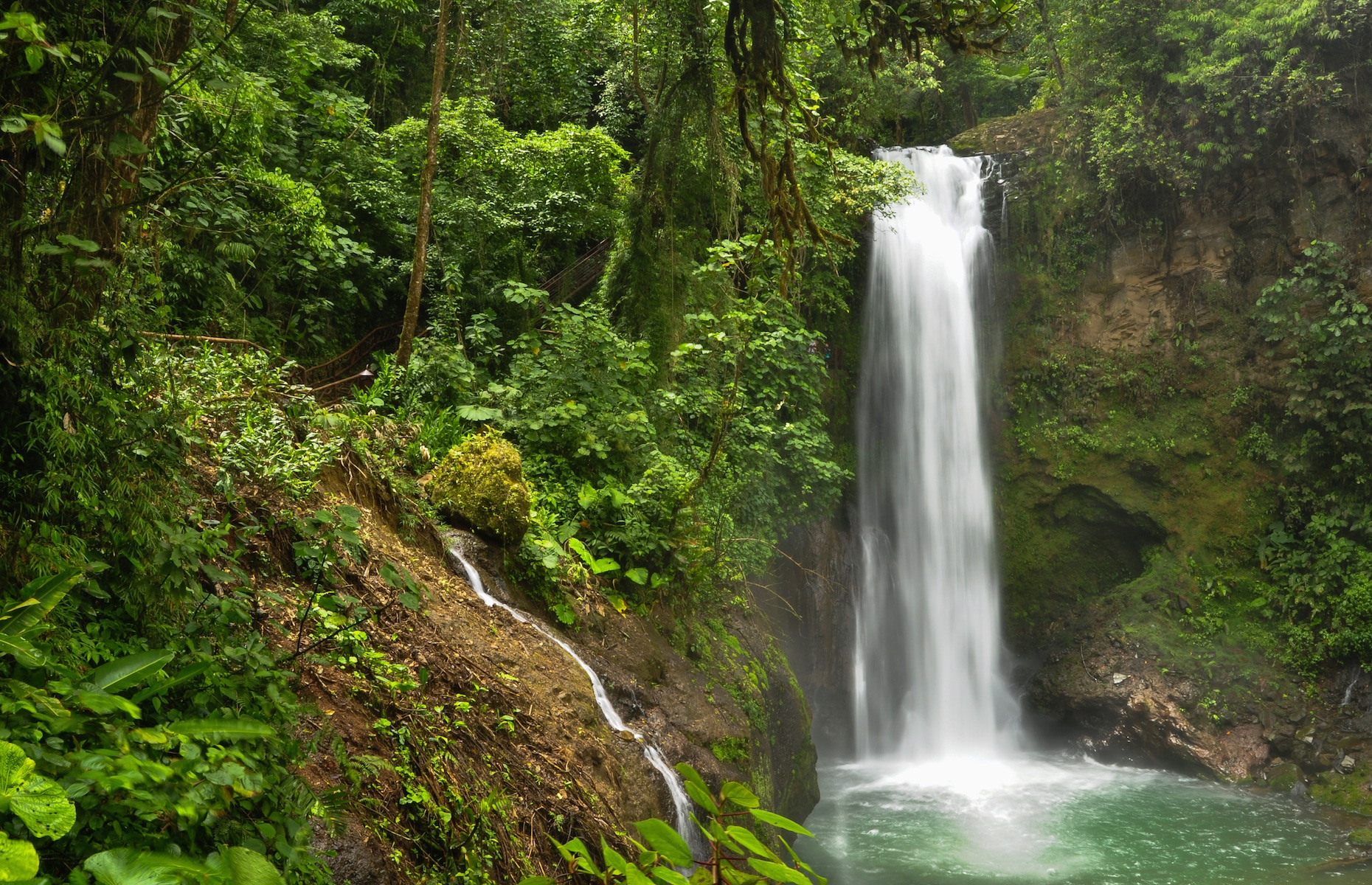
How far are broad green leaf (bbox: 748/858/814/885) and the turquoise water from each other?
7703 mm

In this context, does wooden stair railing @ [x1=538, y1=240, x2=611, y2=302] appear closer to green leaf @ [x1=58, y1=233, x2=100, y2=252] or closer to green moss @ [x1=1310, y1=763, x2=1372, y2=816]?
green leaf @ [x1=58, y1=233, x2=100, y2=252]

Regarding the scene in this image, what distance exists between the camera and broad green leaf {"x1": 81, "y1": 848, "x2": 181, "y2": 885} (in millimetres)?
1661

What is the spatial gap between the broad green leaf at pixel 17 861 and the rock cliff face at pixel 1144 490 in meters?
10.8

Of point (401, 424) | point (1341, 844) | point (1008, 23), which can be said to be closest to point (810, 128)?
point (1008, 23)

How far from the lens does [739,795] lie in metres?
1.33

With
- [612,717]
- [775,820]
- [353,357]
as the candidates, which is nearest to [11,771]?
[775,820]

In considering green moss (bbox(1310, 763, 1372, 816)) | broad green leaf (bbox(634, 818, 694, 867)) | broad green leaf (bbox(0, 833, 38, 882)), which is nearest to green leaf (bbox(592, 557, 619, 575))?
broad green leaf (bbox(0, 833, 38, 882))

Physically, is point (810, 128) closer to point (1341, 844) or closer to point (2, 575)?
point (2, 575)

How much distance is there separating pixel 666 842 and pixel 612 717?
4473 mm

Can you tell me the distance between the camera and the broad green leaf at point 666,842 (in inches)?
48.9

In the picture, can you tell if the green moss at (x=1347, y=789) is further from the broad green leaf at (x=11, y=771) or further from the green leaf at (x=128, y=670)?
the broad green leaf at (x=11, y=771)

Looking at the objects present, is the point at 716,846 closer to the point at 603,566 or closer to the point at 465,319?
the point at 603,566

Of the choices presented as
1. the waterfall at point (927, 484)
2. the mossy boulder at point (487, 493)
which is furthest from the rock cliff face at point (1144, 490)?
the mossy boulder at point (487, 493)

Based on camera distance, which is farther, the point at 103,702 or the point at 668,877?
the point at 103,702
